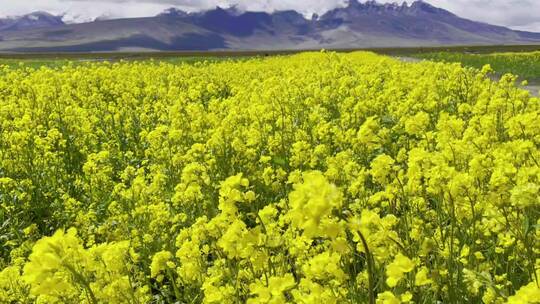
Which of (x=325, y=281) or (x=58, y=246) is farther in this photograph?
(x=325, y=281)

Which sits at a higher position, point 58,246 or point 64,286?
point 58,246

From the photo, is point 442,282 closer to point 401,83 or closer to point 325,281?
point 325,281

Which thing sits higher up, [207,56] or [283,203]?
[283,203]

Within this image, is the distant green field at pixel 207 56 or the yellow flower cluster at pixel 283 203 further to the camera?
the distant green field at pixel 207 56

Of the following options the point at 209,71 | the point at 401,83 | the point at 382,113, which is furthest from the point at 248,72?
the point at 382,113

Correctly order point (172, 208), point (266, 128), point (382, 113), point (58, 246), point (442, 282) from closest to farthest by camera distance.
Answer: point (58, 246)
point (442, 282)
point (172, 208)
point (266, 128)
point (382, 113)

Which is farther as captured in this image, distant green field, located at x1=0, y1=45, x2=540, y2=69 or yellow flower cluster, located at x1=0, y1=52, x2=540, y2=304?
distant green field, located at x1=0, y1=45, x2=540, y2=69

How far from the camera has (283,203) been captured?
3.93 meters

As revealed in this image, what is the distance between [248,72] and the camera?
Result: 17062 millimetres

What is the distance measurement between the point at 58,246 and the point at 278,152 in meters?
4.84

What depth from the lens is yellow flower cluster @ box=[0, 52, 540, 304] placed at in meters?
2.51

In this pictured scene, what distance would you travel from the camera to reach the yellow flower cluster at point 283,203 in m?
2.51

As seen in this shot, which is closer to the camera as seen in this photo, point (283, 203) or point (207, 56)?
point (283, 203)

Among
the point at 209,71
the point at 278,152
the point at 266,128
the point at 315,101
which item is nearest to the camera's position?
the point at 278,152
